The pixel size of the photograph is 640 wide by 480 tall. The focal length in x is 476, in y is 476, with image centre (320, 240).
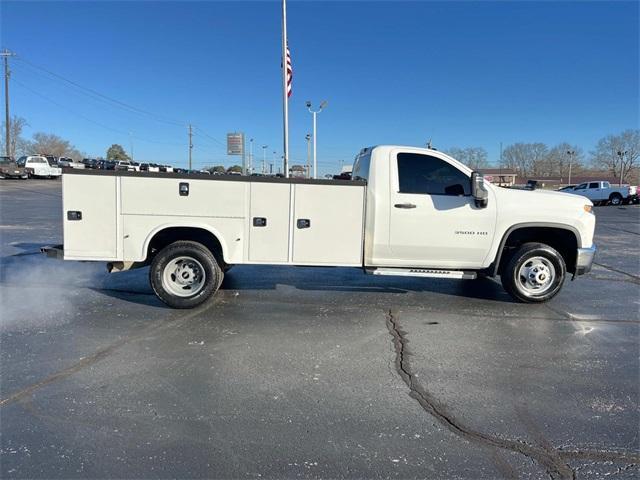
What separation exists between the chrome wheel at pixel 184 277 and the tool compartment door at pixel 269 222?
2.35 feet

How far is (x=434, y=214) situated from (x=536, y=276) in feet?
5.54

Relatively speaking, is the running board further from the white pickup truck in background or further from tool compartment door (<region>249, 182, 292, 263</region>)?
the white pickup truck in background

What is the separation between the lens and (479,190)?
604 centimetres

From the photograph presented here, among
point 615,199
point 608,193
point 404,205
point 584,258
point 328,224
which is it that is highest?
point 608,193

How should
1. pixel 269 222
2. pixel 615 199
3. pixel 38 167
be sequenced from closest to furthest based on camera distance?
pixel 269 222 < pixel 615 199 < pixel 38 167

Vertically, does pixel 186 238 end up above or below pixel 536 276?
above

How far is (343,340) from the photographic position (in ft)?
16.7

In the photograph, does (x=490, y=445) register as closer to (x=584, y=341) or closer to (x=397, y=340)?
(x=397, y=340)

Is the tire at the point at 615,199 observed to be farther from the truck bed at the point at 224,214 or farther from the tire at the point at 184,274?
the tire at the point at 184,274

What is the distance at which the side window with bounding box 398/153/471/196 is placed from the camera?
20.4 ft

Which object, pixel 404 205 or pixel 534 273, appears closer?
pixel 404 205

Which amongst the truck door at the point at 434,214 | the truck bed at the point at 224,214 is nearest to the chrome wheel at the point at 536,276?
the truck door at the point at 434,214

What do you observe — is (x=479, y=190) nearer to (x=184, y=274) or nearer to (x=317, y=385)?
(x=317, y=385)

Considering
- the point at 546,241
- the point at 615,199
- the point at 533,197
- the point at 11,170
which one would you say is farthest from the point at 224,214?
the point at 11,170
